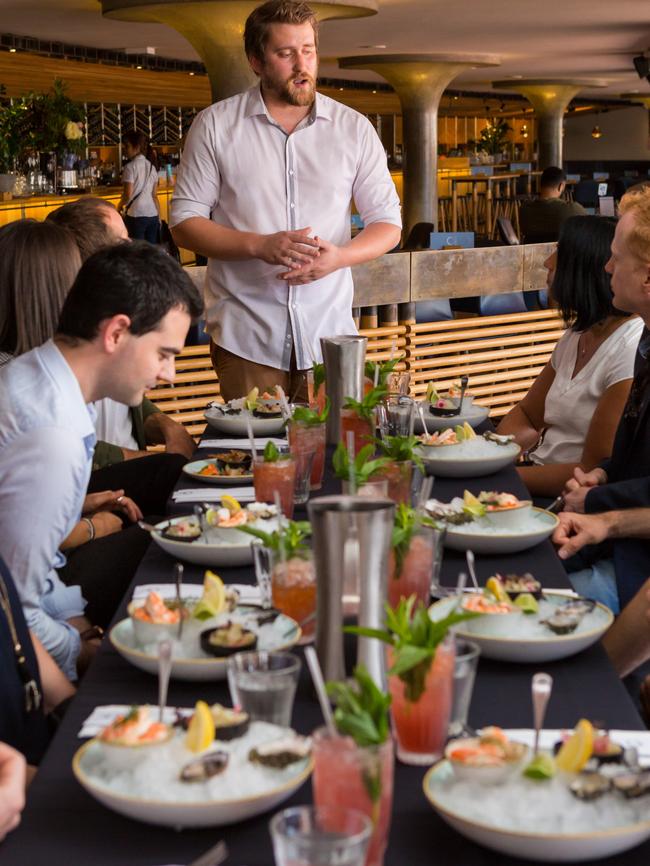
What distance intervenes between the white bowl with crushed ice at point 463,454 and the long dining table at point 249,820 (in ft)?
2.52

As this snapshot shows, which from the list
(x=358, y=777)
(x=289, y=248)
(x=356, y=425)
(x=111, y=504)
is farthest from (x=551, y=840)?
(x=289, y=248)

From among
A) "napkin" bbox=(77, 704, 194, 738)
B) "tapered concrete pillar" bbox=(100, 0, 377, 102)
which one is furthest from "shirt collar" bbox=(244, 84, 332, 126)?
"tapered concrete pillar" bbox=(100, 0, 377, 102)

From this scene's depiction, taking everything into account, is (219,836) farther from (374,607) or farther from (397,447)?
(397,447)

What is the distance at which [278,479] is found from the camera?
226 centimetres

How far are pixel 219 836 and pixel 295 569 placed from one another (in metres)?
0.50

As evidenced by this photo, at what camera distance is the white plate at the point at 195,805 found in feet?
3.75

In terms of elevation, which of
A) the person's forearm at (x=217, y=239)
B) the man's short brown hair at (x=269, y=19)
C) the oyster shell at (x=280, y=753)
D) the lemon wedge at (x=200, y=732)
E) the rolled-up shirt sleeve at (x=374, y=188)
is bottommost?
the oyster shell at (x=280, y=753)

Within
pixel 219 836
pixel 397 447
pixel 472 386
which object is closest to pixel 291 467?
pixel 397 447

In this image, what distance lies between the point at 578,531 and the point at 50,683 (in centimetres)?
116

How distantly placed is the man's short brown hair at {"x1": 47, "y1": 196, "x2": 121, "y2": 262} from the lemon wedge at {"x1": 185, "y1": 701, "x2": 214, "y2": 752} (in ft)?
7.05

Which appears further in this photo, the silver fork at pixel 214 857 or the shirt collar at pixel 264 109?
the shirt collar at pixel 264 109

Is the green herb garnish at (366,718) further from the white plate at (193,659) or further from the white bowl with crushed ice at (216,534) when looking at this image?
the white bowl with crushed ice at (216,534)

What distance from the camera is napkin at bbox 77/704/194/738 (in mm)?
1347

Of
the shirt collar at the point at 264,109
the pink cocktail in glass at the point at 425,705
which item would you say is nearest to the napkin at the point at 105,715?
the pink cocktail in glass at the point at 425,705
